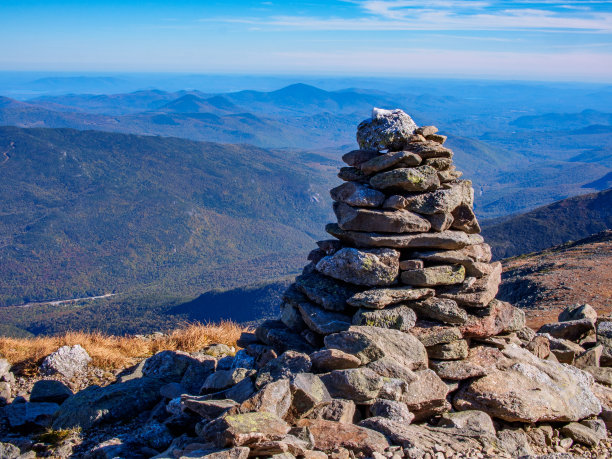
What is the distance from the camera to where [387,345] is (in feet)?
34.1

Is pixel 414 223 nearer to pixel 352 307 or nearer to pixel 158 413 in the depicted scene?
pixel 352 307

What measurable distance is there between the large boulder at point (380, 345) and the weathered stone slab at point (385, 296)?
726 mm

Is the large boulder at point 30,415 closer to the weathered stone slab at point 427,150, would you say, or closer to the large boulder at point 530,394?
the large boulder at point 530,394

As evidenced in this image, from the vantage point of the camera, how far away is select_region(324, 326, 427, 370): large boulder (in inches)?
396

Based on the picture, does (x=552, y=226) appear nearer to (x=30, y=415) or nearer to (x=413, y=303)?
(x=413, y=303)

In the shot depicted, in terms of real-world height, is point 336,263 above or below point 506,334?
above

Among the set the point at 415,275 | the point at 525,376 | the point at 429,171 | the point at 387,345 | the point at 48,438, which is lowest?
the point at 48,438

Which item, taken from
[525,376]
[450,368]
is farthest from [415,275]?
[525,376]

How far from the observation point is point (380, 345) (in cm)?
1020

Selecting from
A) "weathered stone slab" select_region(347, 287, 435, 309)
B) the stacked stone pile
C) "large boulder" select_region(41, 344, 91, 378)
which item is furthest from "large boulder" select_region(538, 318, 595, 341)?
"large boulder" select_region(41, 344, 91, 378)

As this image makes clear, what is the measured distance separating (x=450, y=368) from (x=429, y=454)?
10.4ft

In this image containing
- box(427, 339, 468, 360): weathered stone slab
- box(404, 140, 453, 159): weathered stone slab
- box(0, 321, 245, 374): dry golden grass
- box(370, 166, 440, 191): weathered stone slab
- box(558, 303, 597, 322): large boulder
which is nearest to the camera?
box(427, 339, 468, 360): weathered stone slab

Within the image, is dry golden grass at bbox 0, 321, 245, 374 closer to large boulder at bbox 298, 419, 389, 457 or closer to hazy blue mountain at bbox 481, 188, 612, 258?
large boulder at bbox 298, 419, 389, 457

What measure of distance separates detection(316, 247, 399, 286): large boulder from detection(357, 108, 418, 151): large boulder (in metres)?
3.09
